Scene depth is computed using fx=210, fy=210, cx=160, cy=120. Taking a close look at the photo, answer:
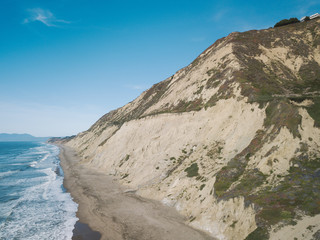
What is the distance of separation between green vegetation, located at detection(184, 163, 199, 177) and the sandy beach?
4.68 m

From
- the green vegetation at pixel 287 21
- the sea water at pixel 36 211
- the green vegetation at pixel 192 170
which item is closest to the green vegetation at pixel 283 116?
the green vegetation at pixel 192 170

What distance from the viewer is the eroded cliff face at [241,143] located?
14.9m

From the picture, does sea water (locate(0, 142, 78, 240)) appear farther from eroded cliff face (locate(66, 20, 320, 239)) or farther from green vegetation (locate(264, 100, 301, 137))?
green vegetation (locate(264, 100, 301, 137))

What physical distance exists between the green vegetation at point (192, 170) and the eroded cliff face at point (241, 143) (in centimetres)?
15

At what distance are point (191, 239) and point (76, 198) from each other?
17.8 meters

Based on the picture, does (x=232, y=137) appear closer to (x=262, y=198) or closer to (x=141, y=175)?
(x=262, y=198)

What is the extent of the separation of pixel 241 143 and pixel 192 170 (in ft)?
21.3

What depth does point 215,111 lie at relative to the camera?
105ft

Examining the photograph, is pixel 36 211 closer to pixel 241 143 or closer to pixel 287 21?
pixel 241 143

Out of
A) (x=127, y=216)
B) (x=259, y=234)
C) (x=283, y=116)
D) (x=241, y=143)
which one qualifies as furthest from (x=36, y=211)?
(x=283, y=116)

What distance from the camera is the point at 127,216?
20922 mm

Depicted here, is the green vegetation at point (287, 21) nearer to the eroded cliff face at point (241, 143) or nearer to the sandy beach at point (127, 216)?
the eroded cliff face at point (241, 143)

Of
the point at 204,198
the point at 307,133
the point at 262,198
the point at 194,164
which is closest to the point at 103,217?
the point at 204,198

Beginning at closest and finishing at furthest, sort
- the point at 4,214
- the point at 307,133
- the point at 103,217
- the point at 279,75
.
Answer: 1. the point at 307,133
2. the point at 103,217
3. the point at 4,214
4. the point at 279,75
